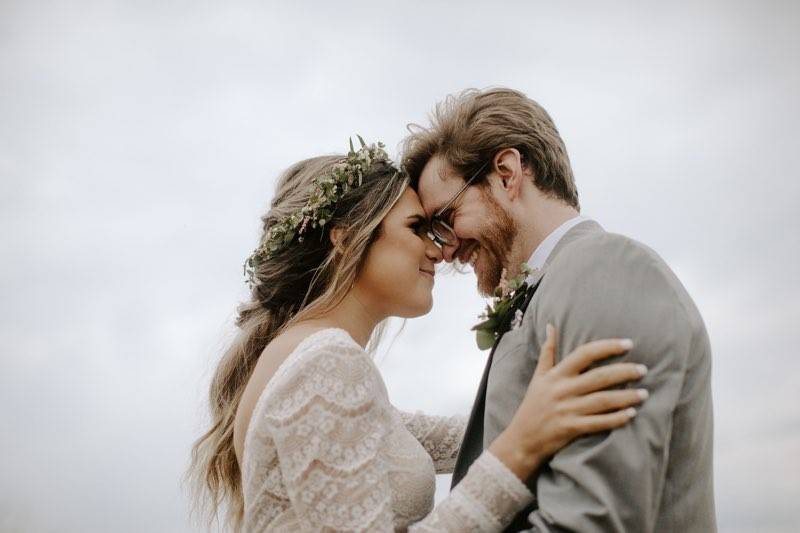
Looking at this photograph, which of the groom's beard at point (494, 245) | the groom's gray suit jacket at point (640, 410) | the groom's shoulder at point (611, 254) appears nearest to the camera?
the groom's gray suit jacket at point (640, 410)

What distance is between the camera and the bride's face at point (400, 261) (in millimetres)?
4652

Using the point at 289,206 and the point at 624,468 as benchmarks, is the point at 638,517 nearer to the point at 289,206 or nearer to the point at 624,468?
the point at 624,468

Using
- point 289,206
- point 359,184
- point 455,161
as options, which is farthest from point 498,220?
point 289,206

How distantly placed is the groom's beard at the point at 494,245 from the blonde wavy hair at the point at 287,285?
68 centimetres

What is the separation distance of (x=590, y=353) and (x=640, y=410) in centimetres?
26

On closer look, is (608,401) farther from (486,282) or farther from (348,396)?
(486,282)

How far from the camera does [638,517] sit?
8.35 feet

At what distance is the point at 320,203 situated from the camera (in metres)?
4.57

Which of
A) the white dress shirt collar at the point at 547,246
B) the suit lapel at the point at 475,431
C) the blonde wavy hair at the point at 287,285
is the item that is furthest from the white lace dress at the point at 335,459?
the white dress shirt collar at the point at 547,246

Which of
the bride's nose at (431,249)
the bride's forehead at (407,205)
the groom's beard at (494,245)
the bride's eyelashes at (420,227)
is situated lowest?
the groom's beard at (494,245)

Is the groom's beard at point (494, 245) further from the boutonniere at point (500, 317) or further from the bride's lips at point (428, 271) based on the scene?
the boutonniere at point (500, 317)

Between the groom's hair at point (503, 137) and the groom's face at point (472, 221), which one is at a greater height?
the groom's hair at point (503, 137)

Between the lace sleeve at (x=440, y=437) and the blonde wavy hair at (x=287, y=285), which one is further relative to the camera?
the lace sleeve at (x=440, y=437)

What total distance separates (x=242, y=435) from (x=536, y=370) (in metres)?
1.88
